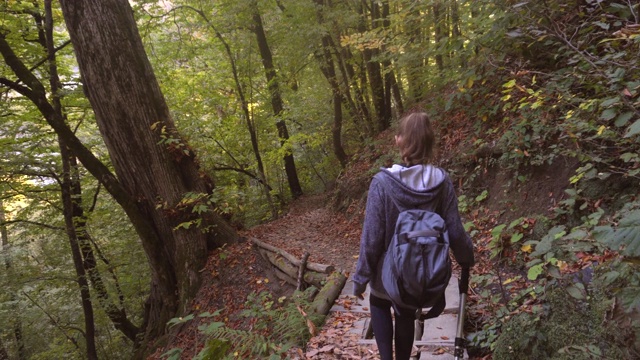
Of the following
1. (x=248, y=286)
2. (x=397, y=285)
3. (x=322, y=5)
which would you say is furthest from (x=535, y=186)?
(x=322, y=5)

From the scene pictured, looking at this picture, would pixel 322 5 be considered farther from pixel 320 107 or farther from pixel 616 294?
pixel 616 294

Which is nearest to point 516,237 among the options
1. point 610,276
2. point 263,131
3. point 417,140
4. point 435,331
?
point 435,331

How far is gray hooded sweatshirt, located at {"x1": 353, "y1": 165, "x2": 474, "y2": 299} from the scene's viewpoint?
238 centimetres

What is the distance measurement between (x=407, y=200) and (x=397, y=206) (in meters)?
0.07

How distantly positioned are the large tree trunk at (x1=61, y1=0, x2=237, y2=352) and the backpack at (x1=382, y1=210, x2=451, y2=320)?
5.02 m

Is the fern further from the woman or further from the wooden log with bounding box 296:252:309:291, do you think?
the woman

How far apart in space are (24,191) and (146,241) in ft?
14.3

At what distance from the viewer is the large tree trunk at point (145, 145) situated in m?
6.00

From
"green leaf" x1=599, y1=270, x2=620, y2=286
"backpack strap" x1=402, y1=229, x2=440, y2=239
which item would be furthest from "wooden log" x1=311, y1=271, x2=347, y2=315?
"green leaf" x1=599, y1=270, x2=620, y2=286

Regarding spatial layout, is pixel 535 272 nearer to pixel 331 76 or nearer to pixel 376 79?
pixel 376 79

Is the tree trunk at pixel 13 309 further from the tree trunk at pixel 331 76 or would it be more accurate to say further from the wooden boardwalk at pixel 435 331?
the tree trunk at pixel 331 76

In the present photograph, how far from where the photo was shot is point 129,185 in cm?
658

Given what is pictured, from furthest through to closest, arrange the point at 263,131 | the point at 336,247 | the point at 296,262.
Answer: the point at 263,131 → the point at 336,247 → the point at 296,262

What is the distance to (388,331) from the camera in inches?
106
